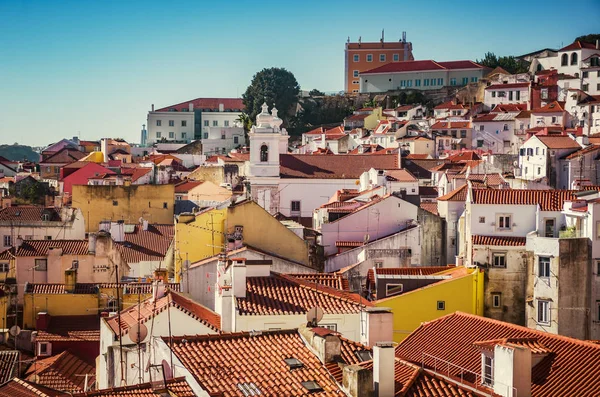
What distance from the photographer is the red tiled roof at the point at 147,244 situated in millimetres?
35781

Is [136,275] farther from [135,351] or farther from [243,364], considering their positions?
[243,364]

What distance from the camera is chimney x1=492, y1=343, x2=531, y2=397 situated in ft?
47.5

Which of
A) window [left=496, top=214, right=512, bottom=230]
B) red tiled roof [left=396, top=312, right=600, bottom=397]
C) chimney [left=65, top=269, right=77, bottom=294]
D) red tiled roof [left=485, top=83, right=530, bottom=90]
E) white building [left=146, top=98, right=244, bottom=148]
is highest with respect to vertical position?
red tiled roof [left=485, top=83, right=530, bottom=90]

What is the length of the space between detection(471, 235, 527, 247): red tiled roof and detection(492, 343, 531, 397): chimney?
1380 centimetres

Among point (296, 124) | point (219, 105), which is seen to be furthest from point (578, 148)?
point (219, 105)

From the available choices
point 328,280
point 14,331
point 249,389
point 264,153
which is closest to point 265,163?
point 264,153

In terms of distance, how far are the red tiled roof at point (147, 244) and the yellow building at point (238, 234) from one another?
6.26 metres

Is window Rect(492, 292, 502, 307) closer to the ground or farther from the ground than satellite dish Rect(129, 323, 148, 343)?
closer to the ground

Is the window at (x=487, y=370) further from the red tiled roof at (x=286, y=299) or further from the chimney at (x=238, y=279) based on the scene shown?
the chimney at (x=238, y=279)

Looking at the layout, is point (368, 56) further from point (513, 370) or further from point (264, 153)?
point (513, 370)

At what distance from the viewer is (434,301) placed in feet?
86.9

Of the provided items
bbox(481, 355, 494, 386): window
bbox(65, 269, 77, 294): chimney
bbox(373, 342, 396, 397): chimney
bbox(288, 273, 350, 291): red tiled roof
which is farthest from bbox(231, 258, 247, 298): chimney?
bbox(65, 269, 77, 294): chimney

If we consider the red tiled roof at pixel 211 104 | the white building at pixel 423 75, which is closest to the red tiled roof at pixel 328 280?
the white building at pixel 423 75

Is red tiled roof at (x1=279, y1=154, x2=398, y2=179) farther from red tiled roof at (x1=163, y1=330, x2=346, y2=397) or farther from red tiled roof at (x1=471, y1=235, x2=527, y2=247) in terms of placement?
red tiled roof at (x1=163, y1=330, x2=346, y2=397)
